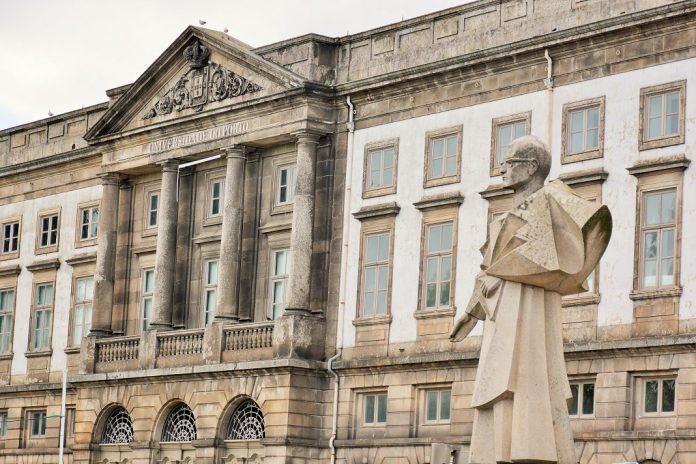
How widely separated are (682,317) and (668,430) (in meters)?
2.06

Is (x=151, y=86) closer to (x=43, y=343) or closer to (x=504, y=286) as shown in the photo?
(x=43, y=343)

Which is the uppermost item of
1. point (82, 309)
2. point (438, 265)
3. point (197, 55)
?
point (197, 55)

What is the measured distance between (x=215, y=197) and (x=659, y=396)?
14.5 m

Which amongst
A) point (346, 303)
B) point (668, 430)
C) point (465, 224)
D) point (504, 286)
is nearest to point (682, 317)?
point (668, 430)

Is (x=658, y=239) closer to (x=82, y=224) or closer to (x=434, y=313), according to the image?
(x=434, y=313)

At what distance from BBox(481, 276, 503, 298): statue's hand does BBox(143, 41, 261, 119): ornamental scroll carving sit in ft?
99.7

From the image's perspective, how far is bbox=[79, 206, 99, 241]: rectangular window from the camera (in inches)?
1906

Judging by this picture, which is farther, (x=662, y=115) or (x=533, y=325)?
(x=662, y=115)

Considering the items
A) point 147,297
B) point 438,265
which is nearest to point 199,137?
point 147,297

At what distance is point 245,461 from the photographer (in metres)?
40.8

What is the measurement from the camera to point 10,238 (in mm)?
51594

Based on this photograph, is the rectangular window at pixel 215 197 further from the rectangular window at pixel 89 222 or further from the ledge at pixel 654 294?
the ledge at pixel 654 294

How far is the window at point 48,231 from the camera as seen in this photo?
49.8 meters

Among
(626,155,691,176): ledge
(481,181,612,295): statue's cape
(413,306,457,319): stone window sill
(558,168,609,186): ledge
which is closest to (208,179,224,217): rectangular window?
(413,306,457,319): stone window sill
